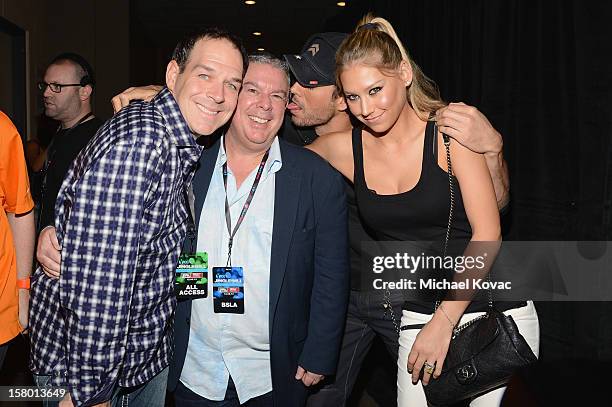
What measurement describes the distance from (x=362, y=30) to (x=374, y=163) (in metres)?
0.44

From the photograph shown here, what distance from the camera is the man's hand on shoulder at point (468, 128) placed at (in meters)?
1.84

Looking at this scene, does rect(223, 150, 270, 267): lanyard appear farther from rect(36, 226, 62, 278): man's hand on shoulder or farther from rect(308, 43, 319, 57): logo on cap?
rect(308, 43, 319, 57): logo on cap

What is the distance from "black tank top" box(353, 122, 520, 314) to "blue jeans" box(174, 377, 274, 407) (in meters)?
0.58

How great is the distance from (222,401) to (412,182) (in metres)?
0.96

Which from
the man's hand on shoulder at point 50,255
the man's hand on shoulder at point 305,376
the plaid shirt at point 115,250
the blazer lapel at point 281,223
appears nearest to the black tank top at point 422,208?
the blazer lapel at point 281,223

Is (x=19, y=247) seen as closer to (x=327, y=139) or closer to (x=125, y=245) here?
(x=125, y=245)

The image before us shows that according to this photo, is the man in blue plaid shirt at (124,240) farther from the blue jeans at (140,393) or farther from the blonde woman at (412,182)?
the blonde woman at (412,182)

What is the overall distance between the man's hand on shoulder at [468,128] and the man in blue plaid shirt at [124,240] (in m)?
0.68

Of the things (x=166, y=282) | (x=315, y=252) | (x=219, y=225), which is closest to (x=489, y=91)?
(x=315, y=252)

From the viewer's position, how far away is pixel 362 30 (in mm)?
1973

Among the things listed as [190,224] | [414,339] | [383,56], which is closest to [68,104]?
[190,224]

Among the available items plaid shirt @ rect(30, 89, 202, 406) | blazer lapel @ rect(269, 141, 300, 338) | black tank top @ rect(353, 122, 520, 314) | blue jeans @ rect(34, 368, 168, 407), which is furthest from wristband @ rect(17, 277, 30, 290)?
black tank top @ rect(353, 122, 520, 314)

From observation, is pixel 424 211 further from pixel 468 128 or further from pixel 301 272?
pixel 301 272

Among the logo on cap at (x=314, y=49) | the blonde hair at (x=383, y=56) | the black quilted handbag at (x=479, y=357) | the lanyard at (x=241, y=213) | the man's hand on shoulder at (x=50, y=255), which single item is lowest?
the black quilted handbag at (x=479, y=357)
